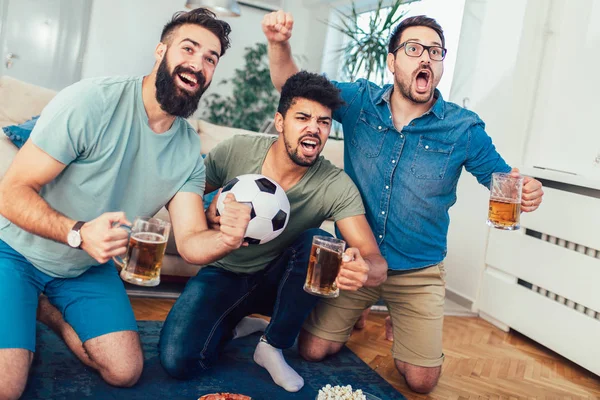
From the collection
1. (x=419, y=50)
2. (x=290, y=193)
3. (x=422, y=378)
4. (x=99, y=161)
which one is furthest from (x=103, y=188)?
(x=422, y=378)

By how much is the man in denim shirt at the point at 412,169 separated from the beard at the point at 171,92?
58 centimetres

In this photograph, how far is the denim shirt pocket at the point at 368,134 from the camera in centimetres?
243

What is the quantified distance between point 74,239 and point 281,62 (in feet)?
4.06

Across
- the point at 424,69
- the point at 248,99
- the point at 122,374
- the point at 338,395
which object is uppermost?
the point at 248,99

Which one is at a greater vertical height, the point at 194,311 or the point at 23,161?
the point at 23,161

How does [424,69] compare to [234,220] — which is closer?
[234,220]

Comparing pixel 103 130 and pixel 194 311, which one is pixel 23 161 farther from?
pixel 194 311

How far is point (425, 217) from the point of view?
95.7 inches

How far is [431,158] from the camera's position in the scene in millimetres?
2406

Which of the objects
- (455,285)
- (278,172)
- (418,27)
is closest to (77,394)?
(278,172)

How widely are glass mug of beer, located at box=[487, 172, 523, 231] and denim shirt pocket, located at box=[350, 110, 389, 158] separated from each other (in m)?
0.53

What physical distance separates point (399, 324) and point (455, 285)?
1.75 m

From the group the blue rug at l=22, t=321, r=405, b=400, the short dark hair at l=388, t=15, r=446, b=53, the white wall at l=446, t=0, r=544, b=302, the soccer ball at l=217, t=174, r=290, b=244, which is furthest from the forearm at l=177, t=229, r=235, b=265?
the white wall at l=446, t=0, r=544, b=302

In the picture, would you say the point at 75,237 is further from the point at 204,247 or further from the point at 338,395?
the point at 338,395
